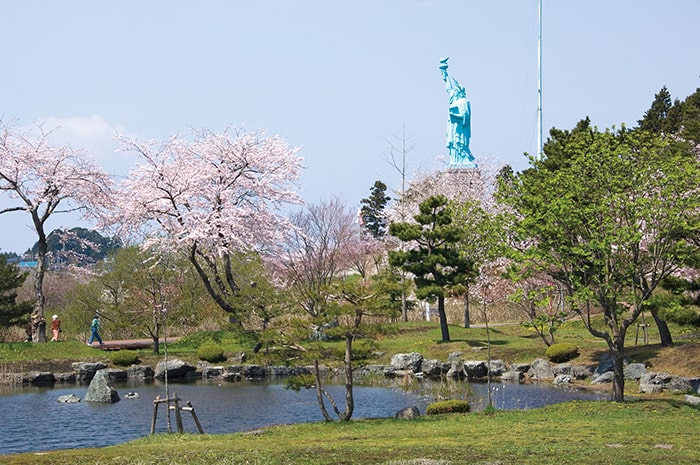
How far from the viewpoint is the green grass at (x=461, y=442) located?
1349 cm

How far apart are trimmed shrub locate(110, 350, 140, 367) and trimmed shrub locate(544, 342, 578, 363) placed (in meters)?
17.8

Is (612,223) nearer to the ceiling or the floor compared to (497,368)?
nearer to the ceiling

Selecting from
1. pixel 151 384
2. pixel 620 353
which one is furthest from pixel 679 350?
pixel 151 384

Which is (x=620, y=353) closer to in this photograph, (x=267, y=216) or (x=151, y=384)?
(x=151, y=384)

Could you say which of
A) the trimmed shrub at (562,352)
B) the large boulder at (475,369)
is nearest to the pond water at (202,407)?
the large boulder at (475,369)

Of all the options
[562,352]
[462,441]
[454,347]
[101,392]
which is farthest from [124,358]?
[462,441]

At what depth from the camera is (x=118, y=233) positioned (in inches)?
1695

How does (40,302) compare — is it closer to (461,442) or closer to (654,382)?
(654,382)

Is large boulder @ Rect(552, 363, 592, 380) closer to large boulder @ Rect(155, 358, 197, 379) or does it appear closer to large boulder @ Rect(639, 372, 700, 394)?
large boulder @ Rect(639, 372, 700, 394)

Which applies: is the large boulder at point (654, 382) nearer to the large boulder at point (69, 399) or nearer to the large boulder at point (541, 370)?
the large boulder at point (541, 370)

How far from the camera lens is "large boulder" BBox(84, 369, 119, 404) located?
27609 millimetres

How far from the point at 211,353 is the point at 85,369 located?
5365 millimetres

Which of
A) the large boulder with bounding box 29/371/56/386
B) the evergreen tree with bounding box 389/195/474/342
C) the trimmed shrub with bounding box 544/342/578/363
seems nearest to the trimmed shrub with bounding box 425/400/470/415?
the trimmed shrub with bounding box 544/342/578/363

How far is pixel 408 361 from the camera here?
34656mm
